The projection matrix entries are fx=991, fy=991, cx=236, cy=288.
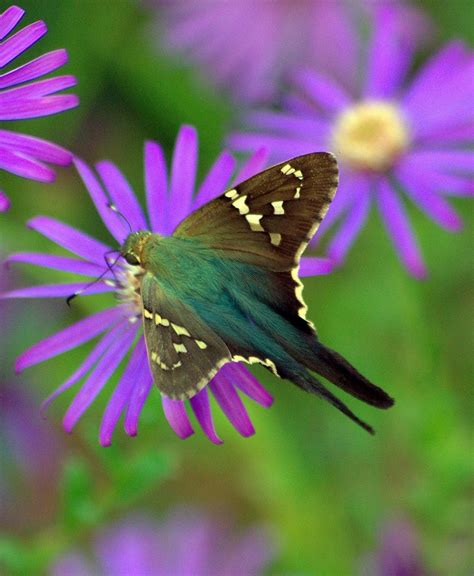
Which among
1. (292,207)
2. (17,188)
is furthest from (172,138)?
(292,207)

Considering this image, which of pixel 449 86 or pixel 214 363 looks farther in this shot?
pixel 449 86

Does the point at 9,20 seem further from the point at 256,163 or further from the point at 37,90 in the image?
the point at 256,163

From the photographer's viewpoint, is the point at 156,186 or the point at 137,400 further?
the point at 156,186

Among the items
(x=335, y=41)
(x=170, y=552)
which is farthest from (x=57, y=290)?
(x=335, y=41)

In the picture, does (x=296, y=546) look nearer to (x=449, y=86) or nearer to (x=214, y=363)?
(x=449, y=86)

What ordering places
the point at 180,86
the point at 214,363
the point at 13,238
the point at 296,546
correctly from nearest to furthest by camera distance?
1. the point at 214,363
2. the point at 13,238
3. the point at 296,546
4. the point at 180,86

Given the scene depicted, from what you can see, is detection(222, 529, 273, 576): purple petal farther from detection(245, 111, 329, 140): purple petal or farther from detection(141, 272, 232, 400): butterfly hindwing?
detection(141, 272, 232, 400): butterfly hindwing

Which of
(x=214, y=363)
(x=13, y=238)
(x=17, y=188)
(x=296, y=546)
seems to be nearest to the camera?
(x=214, y=363)
